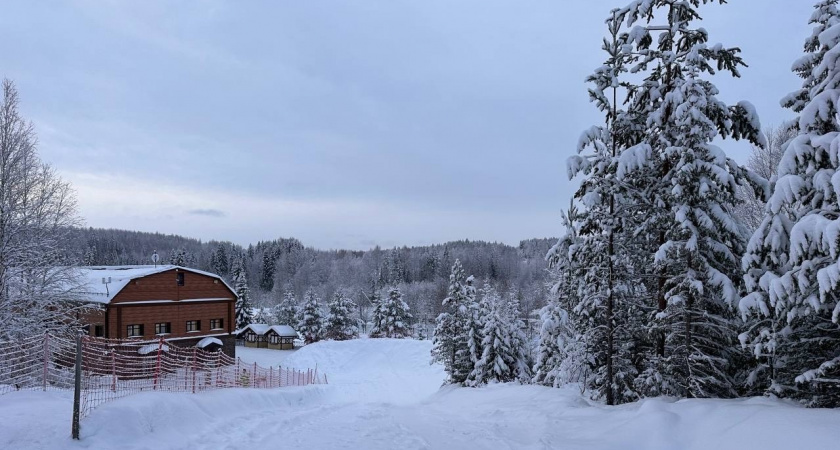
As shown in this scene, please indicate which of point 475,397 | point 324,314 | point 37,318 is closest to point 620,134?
point 475,397

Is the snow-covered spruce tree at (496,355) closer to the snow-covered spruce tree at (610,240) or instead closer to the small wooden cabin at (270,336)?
the snow-covered spruce tree at (610,240)

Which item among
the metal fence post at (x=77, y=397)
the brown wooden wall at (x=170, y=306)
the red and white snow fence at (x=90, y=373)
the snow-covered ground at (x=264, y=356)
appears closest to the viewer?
the metal fence post at (x=77, y=397)

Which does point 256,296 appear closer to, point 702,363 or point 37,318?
point 37,318

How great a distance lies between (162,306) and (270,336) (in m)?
31.2

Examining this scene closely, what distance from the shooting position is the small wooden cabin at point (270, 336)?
62812mm

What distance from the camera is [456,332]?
105 ft

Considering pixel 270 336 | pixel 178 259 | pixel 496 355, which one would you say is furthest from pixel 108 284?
pixel 178 259

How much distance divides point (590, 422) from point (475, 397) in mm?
9600

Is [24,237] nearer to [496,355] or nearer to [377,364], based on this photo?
[496,355]

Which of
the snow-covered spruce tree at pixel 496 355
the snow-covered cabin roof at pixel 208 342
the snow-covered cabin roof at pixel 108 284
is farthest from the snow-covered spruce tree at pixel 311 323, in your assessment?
the snow-covered spruce tree at pixel 496 355

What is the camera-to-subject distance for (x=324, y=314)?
68250mm

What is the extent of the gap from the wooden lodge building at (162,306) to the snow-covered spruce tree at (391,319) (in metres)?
28.0

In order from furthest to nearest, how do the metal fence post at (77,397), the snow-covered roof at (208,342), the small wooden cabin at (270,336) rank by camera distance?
the small wooden cabin at (270,336) < the snow-covered roof at (208,342) < the metal fence post at (77,397)

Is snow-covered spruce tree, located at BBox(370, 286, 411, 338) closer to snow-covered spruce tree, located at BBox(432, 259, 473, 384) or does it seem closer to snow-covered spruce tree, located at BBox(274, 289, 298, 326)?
snow-covered spruce tree, located at BBox(274, 289, 298, 326)
